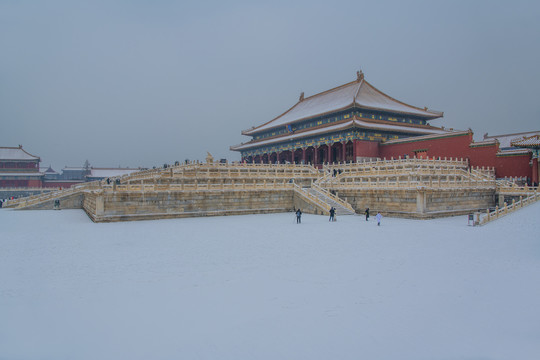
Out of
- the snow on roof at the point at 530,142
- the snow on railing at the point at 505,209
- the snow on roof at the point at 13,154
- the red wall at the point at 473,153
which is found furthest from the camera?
the snow on roof at the point at 13,154

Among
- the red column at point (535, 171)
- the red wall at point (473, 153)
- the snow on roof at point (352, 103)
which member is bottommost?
the red column at point (535, 171)

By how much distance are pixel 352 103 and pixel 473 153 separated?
13598mm

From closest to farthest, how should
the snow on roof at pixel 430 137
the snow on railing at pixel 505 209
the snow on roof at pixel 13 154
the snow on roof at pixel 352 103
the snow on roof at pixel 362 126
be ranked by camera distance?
the snow on railing at pixel 505 209, the snow on roof at pixel 430 137, the snow on roof at pixel 362 126, the snow on roof at pixel 352 103, the snow on roof at pixel 13 154

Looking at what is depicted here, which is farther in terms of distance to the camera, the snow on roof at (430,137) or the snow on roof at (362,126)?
the snow on roof at (362,126)

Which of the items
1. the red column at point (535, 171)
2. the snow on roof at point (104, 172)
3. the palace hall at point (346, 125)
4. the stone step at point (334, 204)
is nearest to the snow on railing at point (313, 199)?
the stone step at point (334, 204)

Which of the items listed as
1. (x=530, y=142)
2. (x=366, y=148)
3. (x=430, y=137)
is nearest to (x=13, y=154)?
(x=366, y=148)

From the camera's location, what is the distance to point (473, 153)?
33.7 metres

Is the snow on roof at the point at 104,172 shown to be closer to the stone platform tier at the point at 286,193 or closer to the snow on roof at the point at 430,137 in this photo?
the stone platform tier at the point at 286,193

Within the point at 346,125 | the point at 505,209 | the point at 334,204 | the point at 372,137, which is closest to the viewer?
the point at 505,209

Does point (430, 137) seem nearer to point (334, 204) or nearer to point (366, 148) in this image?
point (366, 148)

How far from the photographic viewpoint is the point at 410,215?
81.0ft

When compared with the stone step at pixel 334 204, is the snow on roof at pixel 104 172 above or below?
above

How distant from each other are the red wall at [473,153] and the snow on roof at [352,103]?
7745 mm

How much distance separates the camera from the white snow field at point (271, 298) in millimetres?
6777
